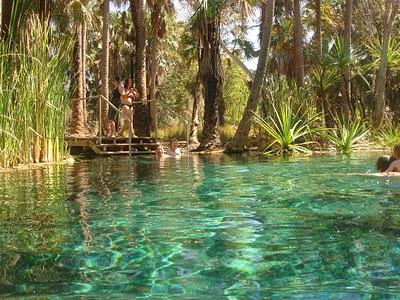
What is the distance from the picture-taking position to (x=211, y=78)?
869 inches

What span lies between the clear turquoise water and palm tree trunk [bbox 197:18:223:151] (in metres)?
14.4

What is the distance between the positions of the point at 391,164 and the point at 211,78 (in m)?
13.9

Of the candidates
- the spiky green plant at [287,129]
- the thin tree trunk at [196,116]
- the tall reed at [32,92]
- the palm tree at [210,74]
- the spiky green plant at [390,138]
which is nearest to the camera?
the tall reed at [32,92]

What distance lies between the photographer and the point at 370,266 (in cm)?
327

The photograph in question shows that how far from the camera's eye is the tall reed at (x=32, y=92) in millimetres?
9961

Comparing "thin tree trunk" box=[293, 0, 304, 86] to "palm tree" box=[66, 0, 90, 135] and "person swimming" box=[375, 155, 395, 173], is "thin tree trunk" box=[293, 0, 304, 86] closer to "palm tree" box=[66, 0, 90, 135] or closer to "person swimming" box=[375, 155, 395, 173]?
"palm tree" box=[66, 0, 90, 135]

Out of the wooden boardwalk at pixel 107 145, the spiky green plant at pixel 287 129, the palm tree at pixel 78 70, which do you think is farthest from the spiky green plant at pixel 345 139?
the palm tree at pixel 78 70

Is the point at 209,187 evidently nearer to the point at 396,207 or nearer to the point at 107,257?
the point at 396,207

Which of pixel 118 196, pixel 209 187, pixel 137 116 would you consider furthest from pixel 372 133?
pixel 118 196

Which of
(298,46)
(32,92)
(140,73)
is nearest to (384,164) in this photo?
(32,92)

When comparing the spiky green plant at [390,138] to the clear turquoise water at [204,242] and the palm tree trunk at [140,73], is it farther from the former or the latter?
the clear turquoise water at [204,242]

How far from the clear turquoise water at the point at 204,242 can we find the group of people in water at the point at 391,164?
1.27m

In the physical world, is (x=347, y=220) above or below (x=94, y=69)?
below

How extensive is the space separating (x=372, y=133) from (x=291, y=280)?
18304mm
